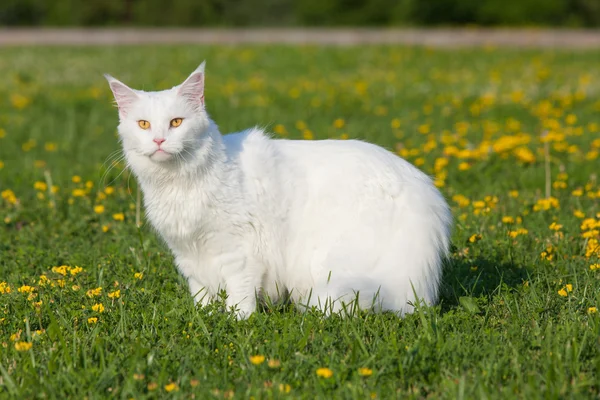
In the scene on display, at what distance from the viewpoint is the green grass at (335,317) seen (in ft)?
10.1

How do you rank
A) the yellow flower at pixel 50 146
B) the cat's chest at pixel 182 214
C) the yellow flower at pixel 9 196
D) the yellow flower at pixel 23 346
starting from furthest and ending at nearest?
the yellow flower at pixel 50 146, the yellow flower at pixel 9 196, the cat's chest at pixel 182 214, the yellow flower at pixel 23 346

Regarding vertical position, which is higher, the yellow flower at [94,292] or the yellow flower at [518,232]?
the yellow flower at [518,232]

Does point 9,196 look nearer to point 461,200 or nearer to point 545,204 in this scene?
point 461,200

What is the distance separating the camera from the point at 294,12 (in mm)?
23156

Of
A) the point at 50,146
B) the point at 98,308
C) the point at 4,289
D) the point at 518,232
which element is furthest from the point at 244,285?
the point at 50,146

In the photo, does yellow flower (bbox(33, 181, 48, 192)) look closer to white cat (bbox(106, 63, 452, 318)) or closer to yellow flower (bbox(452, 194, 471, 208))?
white cat (bbox(106, 63, 452, 318))

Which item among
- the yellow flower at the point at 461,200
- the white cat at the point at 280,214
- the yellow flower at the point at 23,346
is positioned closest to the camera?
the yellow flower at the point at 23,346

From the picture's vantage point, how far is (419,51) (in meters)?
15.0

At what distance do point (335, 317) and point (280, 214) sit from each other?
618 mm

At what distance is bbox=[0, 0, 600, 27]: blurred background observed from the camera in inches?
877

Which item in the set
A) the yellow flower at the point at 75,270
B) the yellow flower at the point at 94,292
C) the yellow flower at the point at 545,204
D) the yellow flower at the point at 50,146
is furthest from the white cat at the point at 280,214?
the yellow flower at the point at 50,146

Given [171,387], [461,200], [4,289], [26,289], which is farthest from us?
[461,200]

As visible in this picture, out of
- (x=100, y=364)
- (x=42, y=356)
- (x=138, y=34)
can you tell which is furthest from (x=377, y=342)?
(x=138, y=34)

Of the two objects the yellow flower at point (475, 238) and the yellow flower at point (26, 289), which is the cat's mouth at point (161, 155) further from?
the yellow flower at point (475, 238)
